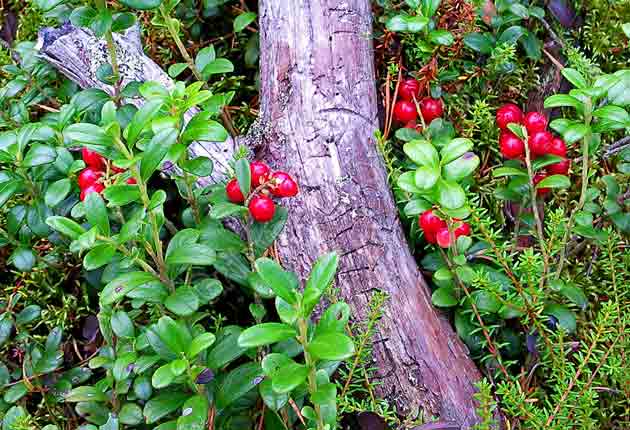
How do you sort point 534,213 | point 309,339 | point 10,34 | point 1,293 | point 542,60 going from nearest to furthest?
point 309,339 → point 534,213 → point 1,293 → point 542,60 → point 10,34

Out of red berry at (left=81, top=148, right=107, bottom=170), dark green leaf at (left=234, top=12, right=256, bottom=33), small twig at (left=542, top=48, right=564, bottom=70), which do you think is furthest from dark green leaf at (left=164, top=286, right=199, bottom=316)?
small twig at (left=542, top=48, right=564, bottom=70)

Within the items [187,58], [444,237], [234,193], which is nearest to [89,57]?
[187,58]

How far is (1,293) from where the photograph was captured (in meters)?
2.88

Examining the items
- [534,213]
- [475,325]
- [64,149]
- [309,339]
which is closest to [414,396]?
[475,325]

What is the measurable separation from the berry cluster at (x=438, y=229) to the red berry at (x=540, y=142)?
0.37 meters

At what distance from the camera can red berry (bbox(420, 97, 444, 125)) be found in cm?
283

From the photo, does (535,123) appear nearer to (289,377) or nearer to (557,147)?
(557,147)

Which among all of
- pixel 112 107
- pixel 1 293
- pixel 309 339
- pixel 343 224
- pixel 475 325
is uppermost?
pixel 112 107

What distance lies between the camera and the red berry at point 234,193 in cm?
222

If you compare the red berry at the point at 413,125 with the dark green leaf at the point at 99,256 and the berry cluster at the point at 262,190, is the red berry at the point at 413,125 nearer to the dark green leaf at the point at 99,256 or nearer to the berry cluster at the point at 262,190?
the berry cluster at the point at 262,190

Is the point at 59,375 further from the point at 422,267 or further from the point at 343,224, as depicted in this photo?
the point at 422,267

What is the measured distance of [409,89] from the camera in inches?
114

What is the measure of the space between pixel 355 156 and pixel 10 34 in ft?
7.31

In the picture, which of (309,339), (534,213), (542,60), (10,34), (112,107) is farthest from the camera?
(10,34)
